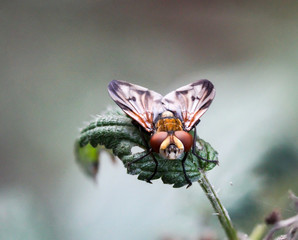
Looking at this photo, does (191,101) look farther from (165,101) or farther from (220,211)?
(220,211)

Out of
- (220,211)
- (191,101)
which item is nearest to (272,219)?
(220,211)

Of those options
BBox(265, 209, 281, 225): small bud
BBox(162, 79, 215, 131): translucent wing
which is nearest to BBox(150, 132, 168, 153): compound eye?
BBox(162, 79, 215, 131): translucent wing

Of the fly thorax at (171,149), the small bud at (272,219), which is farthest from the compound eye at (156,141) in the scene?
the small bud at (272,219)

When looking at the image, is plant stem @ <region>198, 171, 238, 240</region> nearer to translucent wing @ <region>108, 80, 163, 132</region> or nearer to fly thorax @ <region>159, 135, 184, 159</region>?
fly thorax @ <region>159, 135, 184, 159</region>

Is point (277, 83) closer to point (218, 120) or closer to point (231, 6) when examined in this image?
point (218, 120)

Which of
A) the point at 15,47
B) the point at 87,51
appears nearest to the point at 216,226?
the point at 87,51

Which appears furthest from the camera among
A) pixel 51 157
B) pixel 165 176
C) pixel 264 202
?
pixel 51 157
